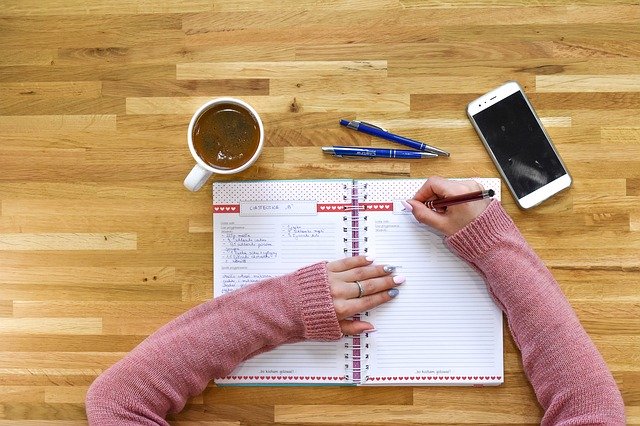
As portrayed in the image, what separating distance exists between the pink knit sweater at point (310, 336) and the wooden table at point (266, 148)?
49 millimetres

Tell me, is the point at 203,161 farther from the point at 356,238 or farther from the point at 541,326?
the point at 541,326

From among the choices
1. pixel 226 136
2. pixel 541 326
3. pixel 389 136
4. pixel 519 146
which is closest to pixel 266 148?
pixel 226 136

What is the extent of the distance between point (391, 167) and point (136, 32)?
50cm

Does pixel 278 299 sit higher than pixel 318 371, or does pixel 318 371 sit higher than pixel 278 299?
pixel 278 299

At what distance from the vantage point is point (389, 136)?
111cm

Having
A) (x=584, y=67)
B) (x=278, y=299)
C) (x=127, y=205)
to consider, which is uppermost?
(x=584, y=67)

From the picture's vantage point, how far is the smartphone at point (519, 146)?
1104 millimetres

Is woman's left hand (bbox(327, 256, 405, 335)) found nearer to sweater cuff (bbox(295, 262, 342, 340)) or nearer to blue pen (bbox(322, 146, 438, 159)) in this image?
sweater cuff (bbox(295, 262, 342, 340))

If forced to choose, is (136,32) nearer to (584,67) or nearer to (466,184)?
(466,184)

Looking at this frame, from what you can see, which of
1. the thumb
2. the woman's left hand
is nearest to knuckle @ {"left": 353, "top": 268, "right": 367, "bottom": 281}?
the woman's left hand

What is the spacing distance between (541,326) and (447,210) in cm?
24

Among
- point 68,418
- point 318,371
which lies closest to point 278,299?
point 318,371

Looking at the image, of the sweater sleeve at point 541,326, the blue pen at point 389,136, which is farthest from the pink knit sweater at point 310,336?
the blue pen at point 389,136

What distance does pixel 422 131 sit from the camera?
112cm
